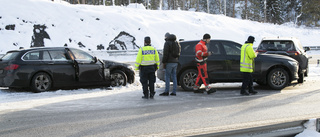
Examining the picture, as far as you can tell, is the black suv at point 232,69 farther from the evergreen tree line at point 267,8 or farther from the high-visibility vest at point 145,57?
the evergreen tree line at point 267,8

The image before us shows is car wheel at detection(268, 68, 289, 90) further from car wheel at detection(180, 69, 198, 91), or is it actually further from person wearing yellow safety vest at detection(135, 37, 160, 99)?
person wearing yellow safety vest at detection(135, 37, 160, 99)

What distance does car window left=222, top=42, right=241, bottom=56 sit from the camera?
10.5 metres

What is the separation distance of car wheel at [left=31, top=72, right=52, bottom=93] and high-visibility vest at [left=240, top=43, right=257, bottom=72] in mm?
5814

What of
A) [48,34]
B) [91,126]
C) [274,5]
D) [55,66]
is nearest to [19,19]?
[48,34]

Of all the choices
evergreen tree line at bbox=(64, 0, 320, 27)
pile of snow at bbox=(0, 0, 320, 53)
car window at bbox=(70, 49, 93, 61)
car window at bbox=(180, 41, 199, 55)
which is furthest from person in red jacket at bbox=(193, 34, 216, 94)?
evergreen tree line at bbox=(64, 0, 320, 27)

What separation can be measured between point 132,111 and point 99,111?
2.35 ft

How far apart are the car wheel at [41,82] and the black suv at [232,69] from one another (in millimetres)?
3536

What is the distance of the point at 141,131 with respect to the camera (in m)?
5.38

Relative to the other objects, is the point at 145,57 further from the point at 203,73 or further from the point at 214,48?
the point at 214,48

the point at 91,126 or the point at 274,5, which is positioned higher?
the point at 274,5

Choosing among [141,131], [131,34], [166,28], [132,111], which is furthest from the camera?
[166,28]

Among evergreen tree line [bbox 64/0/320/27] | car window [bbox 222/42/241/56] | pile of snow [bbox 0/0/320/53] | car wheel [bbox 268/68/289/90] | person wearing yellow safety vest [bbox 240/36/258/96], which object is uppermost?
evergreen tree line [bbox 64/0/320/27]

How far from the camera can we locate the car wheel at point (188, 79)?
10.3 meters

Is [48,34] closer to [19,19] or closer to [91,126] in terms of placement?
[19,19]
